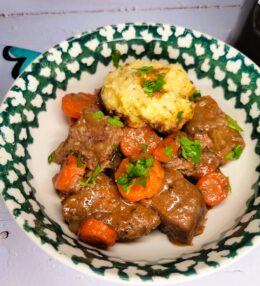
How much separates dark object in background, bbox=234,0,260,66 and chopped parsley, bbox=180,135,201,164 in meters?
0.84

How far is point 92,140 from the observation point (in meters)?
1.82

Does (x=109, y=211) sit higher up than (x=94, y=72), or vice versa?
(x=94, y=72)

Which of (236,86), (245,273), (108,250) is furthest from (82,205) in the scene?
(236,86)

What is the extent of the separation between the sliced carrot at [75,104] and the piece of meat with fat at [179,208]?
53 cm

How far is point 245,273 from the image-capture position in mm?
1842

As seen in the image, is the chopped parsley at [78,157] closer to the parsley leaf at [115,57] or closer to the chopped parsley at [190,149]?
the chopped parsley at [190,149]

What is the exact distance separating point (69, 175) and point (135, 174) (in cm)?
31

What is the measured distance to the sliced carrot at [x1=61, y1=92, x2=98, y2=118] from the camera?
192 cm

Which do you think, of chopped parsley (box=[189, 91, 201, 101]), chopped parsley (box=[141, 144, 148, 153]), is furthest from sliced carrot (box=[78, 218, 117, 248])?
chopped parsley (box=[189, 91, 201, 101])

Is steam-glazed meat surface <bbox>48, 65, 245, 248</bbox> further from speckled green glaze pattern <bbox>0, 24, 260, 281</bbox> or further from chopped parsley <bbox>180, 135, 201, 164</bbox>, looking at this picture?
speckled green glaze pattern <bbox>0, 24, 260, 281</bbox>

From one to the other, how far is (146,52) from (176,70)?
1.20 ft

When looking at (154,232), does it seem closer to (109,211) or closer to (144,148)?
(109,211)

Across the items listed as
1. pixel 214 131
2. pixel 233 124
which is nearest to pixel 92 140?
pixel 214 131

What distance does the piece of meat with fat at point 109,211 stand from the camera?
64.9 inches
